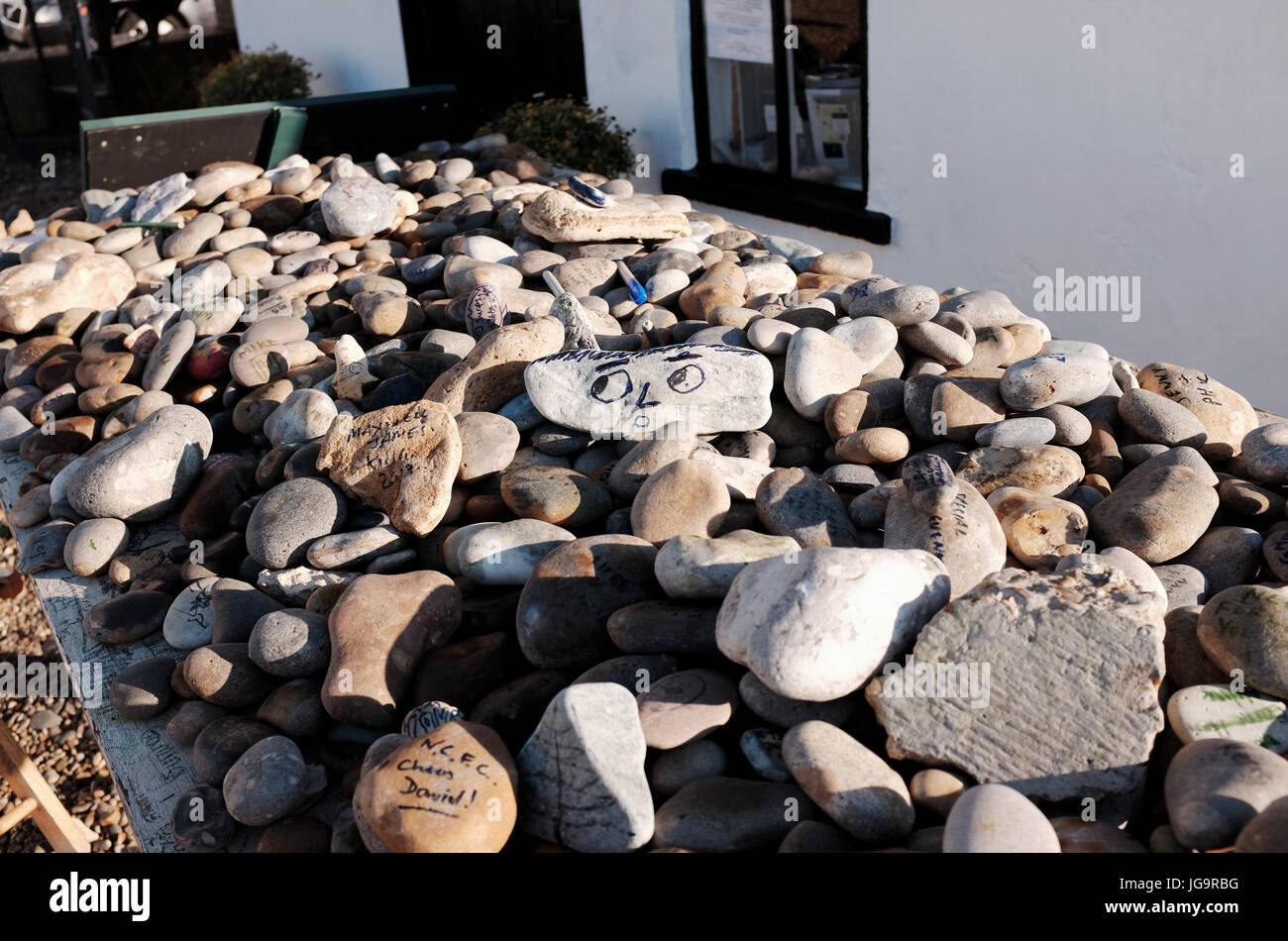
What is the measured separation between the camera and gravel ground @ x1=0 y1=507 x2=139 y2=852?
3.40 meters

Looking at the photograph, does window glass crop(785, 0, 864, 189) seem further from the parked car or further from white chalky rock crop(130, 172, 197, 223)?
the parked car

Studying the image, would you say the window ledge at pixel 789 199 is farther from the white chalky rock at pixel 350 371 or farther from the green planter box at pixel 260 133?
the white chalky rock at pixel 350 371

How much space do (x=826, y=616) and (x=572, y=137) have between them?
4893mm

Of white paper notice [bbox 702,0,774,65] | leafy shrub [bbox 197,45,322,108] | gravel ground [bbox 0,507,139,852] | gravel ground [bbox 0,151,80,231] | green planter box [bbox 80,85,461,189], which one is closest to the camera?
gravel ground [bbox 0,507,139,852]

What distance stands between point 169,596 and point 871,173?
384 centimetres

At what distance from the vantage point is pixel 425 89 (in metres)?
6.36

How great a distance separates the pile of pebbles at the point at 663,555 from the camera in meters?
1.59

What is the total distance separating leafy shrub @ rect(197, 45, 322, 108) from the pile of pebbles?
506 cm

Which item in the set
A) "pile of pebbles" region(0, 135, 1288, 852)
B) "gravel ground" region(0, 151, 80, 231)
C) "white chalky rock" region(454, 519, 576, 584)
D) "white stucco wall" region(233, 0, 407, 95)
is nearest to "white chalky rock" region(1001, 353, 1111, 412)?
"pile of pebbles" region(0, 135, 1288, 852)

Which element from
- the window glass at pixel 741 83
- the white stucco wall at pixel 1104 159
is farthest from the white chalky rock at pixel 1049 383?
the window glass at pixel 741 83
